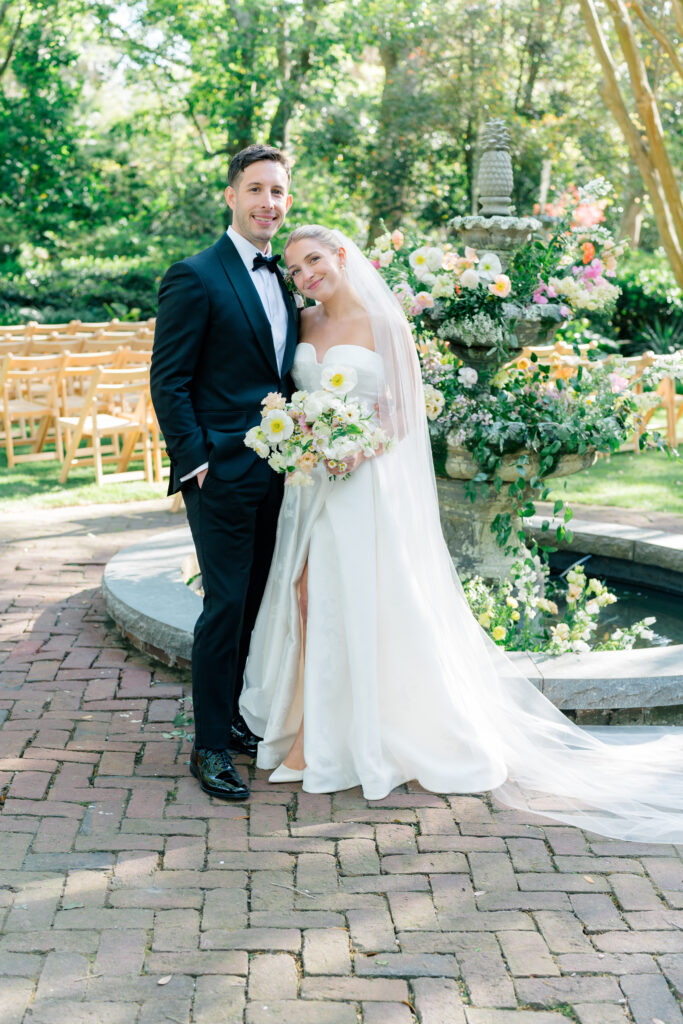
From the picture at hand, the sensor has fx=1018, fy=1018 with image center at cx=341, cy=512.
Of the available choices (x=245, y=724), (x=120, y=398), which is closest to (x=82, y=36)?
(x=120, y=398)

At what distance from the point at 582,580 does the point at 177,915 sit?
2.70m

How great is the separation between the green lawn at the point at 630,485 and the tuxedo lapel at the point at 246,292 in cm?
445

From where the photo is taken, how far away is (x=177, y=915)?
2.73 m

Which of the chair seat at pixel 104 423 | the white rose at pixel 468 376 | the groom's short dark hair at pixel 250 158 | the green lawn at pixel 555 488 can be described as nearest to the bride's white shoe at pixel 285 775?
the groom's short dark hair at pixel 250 158

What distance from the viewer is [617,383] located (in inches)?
190

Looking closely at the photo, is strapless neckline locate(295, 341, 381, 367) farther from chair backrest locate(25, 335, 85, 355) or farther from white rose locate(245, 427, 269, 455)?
chair backrest locate(25, 335, 85, 355)

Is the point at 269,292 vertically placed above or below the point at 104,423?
above

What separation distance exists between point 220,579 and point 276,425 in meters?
0.56

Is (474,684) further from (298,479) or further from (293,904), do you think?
(293,904)

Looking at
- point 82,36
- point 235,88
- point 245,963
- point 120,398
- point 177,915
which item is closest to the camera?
point 245,963

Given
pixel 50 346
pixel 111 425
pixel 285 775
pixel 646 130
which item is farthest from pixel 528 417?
pixel 646 130

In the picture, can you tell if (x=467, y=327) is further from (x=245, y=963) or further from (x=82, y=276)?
(x=82, y=276)

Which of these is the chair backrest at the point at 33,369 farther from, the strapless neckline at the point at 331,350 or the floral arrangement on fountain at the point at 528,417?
the strapless neckline at the point at 331,350

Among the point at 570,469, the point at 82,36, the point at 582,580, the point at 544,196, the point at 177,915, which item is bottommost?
the point at 177,915
